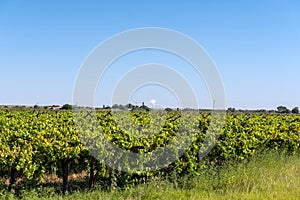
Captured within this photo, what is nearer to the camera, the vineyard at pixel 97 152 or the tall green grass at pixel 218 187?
the tall green grass at pixel 218 187

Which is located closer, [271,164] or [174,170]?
[174,170]

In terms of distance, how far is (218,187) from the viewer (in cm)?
743

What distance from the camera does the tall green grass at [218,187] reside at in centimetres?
664

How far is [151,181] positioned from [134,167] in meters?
0.47

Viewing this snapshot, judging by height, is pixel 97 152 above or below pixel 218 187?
above

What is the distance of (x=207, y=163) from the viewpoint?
8.71 m

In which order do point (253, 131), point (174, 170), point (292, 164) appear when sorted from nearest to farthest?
1. point (174, 170)
2. point (292, 164)
3. point (253, 131)

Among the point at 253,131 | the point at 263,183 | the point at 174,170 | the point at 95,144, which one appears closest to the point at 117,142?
the point at 95,144

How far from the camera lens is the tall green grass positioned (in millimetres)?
6637

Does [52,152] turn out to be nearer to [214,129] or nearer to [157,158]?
[157,158]

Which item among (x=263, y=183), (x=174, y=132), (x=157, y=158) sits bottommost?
(x=263, y=183)

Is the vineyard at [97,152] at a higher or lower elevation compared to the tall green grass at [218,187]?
higher

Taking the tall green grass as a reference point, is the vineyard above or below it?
above

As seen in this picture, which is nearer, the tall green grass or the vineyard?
the tall green grass
